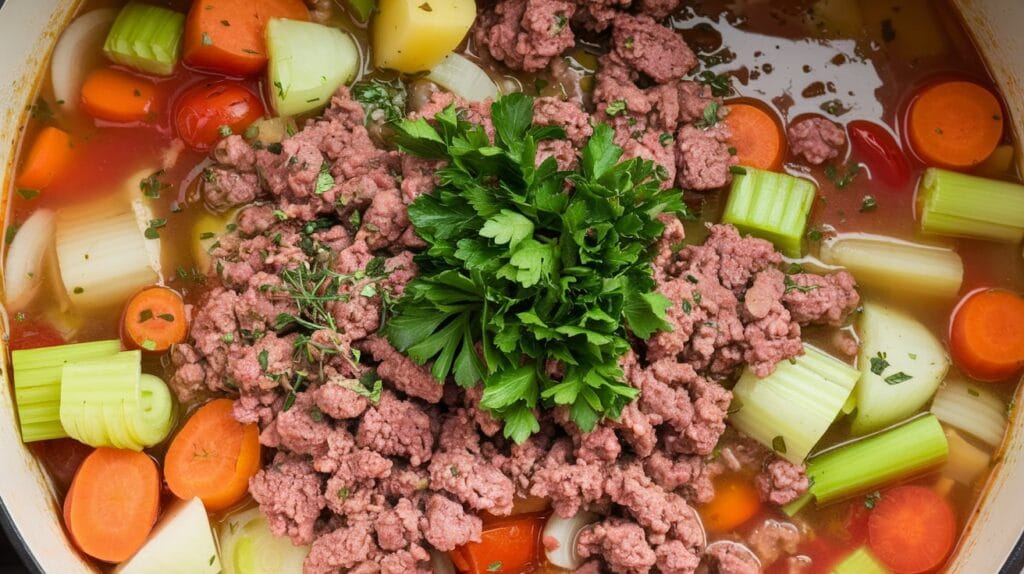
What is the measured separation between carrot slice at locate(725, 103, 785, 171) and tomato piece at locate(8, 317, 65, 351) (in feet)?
10.4

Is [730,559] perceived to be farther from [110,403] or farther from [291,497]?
[110,403]

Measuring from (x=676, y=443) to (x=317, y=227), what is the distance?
5.88 ft

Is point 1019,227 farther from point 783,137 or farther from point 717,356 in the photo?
point 717,356

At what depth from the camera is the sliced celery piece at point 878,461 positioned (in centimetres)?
421

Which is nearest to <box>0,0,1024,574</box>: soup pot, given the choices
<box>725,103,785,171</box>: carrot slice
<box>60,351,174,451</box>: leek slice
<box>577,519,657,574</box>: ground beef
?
<box>60,351,174,451</box>: leek slice

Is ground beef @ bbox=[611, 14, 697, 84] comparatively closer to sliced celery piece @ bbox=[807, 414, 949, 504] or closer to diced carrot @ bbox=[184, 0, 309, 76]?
diced carrot @ bbox=[184, 0, 309, 76]

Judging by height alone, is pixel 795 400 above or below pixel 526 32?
below

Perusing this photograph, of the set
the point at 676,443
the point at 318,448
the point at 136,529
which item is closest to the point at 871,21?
the point at 676,443

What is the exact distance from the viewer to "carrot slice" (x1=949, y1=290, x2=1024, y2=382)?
4285mm

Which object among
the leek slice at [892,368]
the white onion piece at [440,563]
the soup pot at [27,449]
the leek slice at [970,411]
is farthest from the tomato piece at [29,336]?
the leek slice at [970,411]

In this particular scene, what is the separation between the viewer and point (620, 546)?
12.8ft

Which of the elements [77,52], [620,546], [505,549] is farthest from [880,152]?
[77,52]

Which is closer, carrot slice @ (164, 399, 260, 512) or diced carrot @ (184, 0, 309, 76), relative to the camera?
carrot slice @ (164, 399, 260, 512)

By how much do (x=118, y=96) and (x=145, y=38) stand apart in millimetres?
293
